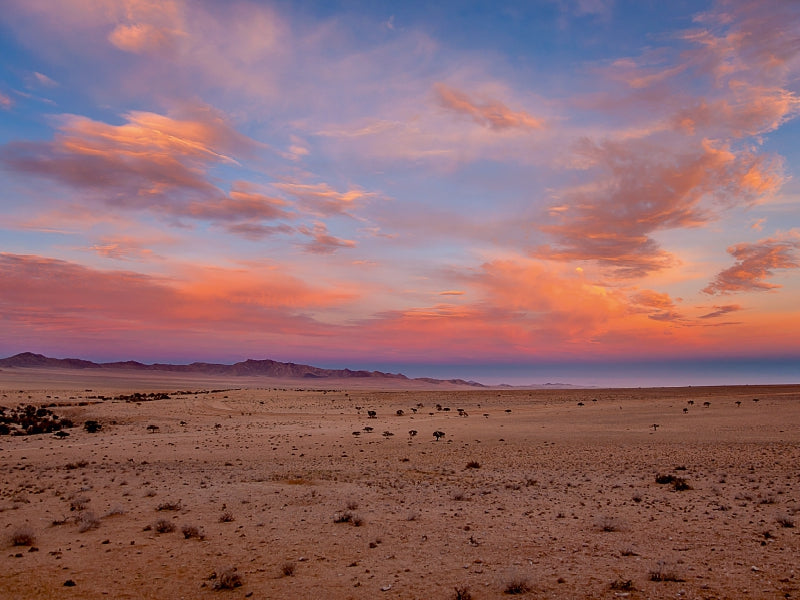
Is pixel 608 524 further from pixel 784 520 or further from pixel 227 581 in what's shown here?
pixel 227 581

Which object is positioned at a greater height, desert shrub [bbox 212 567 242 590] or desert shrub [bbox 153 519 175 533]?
desert shrub [bbox 212 567 242 590]

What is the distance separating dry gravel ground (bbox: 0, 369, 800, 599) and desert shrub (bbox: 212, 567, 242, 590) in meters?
0.06

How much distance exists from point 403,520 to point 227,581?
16.8 ft

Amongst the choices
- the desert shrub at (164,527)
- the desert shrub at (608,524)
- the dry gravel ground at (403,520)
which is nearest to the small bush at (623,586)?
the dry gravel ground at (403,520)

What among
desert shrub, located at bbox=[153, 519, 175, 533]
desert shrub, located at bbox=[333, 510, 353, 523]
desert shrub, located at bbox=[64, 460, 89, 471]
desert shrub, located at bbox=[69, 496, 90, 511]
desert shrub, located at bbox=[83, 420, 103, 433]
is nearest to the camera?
desert shrub, located at bbox=[153, 519, 175, 533]

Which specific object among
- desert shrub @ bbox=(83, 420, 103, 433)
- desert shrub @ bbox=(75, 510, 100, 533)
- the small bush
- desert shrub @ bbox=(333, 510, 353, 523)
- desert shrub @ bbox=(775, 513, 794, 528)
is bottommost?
desert shrub @ bbox=(83, 420, 103, 433)

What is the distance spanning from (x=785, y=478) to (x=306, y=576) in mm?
16270

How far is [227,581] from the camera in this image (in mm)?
8789

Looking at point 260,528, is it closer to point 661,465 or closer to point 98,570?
point 98,570

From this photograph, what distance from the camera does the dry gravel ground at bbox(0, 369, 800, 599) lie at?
8.85 metres

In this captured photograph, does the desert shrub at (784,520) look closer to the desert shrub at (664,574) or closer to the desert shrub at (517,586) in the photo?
the desert shrub at (664,574)

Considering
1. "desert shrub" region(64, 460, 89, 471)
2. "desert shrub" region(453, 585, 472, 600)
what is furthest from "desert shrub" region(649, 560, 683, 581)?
"desert shrub" region(64, 460, 89, 471)

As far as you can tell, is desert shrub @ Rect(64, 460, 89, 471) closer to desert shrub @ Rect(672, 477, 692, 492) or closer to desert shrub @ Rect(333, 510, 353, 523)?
desert shrub @ Rect(333, 510, 353, 523)

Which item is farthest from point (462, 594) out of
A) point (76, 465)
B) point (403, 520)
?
point (76, 465)
